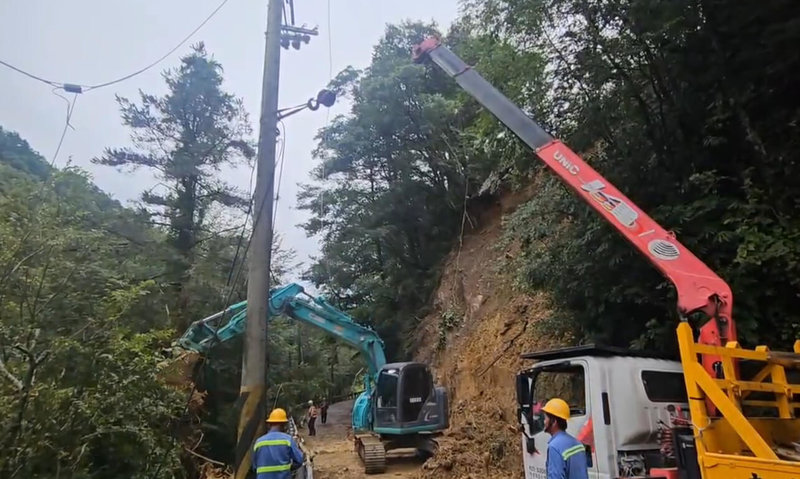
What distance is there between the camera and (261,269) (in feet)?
20.2

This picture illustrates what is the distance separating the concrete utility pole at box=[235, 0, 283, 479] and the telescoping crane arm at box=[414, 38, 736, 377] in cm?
305

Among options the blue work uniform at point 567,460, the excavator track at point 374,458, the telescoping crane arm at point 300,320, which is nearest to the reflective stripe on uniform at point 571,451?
the blue work uniform at point 567,460

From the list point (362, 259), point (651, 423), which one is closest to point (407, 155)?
point (362, 259)

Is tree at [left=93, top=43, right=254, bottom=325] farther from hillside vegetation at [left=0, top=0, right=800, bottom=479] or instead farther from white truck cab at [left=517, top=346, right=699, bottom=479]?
white truck cab at [left=517, top=346, right=699, bottom=479]

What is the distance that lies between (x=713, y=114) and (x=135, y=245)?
637 inches

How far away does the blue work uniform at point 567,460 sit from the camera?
4.08m

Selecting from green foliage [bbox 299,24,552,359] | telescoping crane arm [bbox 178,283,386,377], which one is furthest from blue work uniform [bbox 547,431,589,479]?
green foliage [bbox 299,24,552,359]

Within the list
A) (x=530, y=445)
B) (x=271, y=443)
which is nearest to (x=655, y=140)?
(x=530, y=445)

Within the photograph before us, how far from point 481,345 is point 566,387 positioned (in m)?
9.60

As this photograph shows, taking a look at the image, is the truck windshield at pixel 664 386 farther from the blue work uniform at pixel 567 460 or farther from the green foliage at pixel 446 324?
the green foliage at pixel 446 324

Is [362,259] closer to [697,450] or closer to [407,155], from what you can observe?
[407,155]

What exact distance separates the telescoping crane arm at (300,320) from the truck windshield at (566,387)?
22.1ft

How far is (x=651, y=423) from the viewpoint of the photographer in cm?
522

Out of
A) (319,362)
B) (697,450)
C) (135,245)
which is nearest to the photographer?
(697,450)
